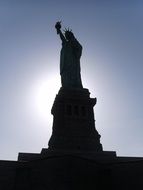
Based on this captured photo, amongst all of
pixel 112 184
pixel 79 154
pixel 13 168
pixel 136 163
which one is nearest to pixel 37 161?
pixel 13 168

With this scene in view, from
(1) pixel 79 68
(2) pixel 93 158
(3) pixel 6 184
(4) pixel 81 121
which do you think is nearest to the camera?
(3) pixel 6 184

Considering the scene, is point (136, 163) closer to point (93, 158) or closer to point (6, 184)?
point (93, 158)

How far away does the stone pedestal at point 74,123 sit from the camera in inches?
1130

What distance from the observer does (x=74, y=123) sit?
30391 millimetres

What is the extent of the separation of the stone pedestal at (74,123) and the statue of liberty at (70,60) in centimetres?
182

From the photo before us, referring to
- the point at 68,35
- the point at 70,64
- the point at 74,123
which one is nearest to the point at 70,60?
the point at 70,64

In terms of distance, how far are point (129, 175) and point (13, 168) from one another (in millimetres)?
8727

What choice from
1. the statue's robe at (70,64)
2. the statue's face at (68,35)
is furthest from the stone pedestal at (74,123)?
the statue's face at (68,35)

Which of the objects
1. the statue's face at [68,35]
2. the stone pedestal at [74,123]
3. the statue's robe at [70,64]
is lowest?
the stone pedestal at [74,123]

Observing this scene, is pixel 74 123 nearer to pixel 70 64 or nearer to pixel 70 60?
pixel 70 64

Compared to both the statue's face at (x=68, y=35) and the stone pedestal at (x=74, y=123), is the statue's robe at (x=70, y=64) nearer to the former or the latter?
the statue's face at (x=68, y=35)

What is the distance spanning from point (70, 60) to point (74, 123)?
8220mm

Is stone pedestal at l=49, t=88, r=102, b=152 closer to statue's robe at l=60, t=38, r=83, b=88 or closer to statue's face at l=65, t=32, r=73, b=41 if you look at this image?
statue's robe at l=60, t=38, r=83, b=88

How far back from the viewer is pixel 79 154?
2673 cm
